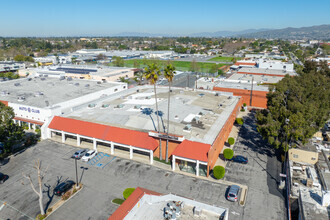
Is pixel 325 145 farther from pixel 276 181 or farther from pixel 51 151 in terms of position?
pixel 51 151

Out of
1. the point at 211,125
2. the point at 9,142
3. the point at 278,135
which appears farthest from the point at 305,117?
the point at 9,142

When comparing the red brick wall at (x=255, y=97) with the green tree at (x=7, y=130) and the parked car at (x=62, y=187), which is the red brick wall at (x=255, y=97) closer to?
the parked car at (x=62, y=187)

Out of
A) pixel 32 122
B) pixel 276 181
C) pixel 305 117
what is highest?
pixel 305 117

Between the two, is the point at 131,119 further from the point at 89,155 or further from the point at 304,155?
the point at 304,155

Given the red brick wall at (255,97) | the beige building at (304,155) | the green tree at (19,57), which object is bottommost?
the beige building at (304,155)

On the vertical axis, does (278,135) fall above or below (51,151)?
above

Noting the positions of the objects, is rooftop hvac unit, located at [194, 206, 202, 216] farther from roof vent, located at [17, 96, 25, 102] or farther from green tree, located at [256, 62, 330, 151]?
roof vent, located at [17, 96, 25, 102]

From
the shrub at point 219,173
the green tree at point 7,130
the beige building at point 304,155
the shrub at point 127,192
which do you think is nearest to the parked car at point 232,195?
the shrub at point 219,173
